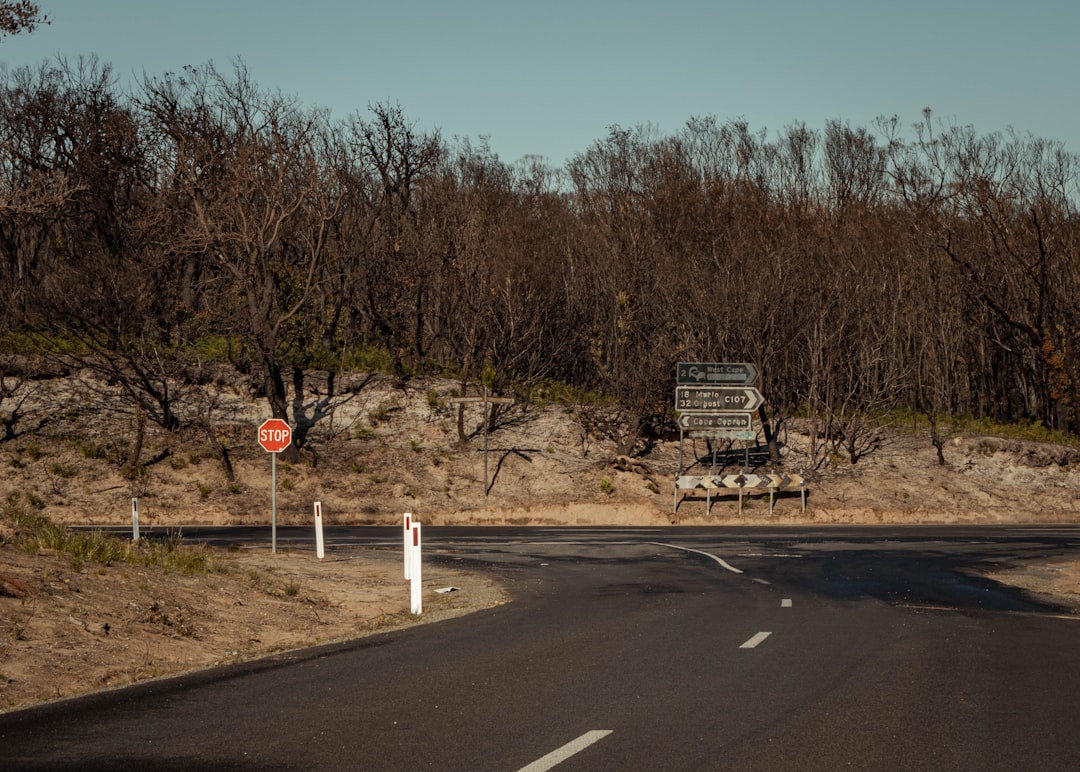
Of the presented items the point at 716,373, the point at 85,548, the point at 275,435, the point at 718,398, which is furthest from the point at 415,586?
the point at 716,373

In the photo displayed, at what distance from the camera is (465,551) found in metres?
28.5

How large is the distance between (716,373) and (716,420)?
159 cm

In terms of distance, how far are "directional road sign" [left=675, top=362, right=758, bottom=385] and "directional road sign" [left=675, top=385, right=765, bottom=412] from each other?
0.31 meters

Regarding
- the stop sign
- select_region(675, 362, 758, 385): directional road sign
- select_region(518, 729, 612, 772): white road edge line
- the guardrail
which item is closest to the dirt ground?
the guardrail

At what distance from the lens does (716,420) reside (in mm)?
41625

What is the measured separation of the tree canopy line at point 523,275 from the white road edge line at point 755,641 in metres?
32.9

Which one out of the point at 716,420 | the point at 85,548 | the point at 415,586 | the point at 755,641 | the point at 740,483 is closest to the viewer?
the point at 755,641

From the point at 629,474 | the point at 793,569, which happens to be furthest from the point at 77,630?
the point at 629,474

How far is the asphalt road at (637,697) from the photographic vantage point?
780 centimetres

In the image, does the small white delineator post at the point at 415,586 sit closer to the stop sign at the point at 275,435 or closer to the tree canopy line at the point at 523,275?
the stop sign at the point at 275,435

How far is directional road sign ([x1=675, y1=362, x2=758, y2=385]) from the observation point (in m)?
41.4

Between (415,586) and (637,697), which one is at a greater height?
(415,586)

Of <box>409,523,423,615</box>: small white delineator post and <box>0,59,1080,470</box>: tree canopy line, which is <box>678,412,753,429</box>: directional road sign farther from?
<box>409,523,423,615</box>: small white delineator post

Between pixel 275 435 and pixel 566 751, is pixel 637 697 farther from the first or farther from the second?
pixel 275 435
